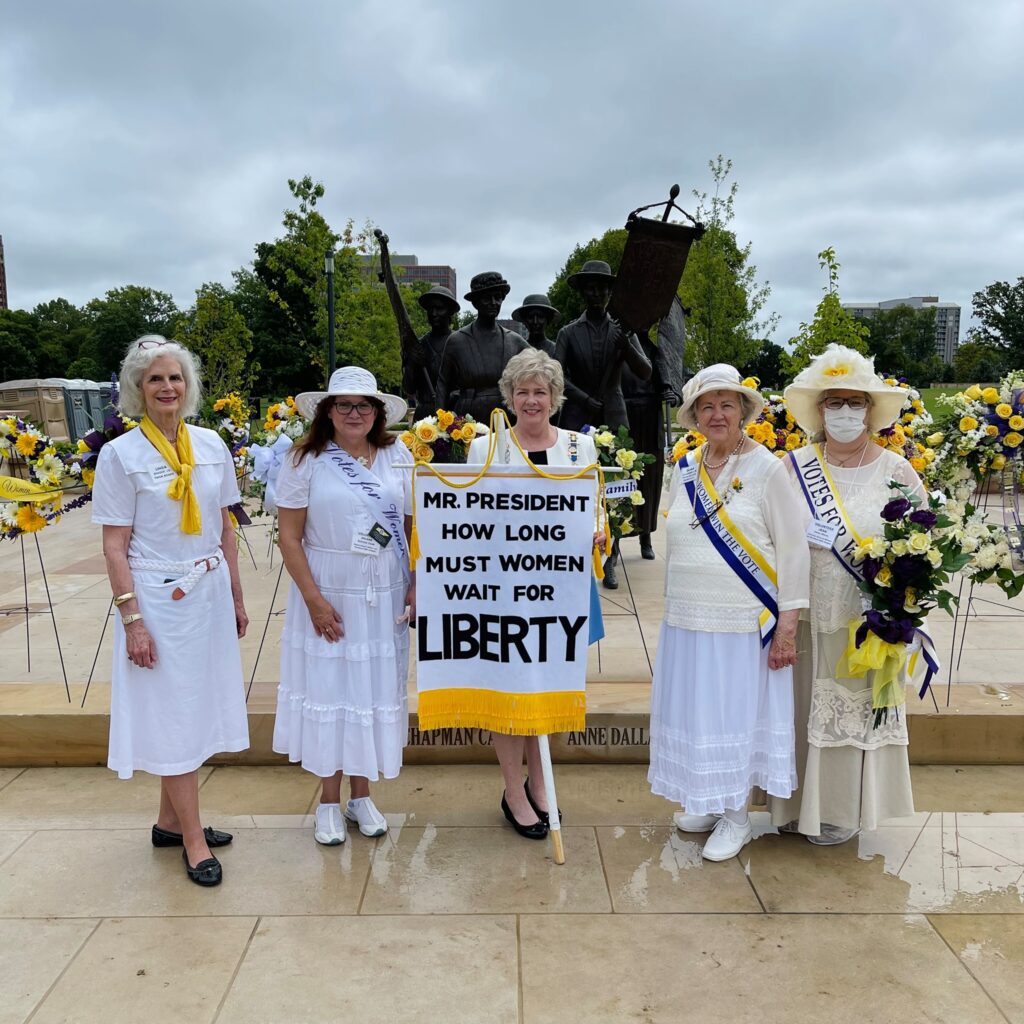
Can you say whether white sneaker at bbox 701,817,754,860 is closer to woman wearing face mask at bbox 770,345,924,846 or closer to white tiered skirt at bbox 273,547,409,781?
woman wearing face mask at bbox 770,345,924,846

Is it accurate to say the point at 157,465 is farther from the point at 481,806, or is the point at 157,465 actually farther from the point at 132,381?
the point at 481,806

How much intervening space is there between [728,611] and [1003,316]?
77.4m

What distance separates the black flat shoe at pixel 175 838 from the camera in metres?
3.37

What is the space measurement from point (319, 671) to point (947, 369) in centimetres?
9444

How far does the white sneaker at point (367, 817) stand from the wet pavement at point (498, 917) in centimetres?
5

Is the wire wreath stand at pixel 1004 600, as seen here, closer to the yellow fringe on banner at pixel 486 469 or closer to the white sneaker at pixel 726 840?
the white sneaker at pixel 726 840

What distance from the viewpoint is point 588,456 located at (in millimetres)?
3426

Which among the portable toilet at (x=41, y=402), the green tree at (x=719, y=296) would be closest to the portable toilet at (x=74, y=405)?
the portable toilet at (x=41, y=402)

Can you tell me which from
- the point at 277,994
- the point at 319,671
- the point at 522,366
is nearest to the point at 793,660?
the point at 522,366

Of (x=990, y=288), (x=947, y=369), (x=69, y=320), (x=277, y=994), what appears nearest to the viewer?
(x=277, y=994)

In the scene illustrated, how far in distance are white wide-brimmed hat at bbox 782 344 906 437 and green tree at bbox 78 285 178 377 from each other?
2131 inches

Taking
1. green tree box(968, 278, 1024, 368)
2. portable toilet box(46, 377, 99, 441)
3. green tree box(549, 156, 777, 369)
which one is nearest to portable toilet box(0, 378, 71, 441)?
portable toilet box(46, 377, 99, 441)

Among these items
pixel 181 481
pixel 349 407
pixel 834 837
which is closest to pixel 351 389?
pixel 349 407

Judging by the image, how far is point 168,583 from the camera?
300cm
